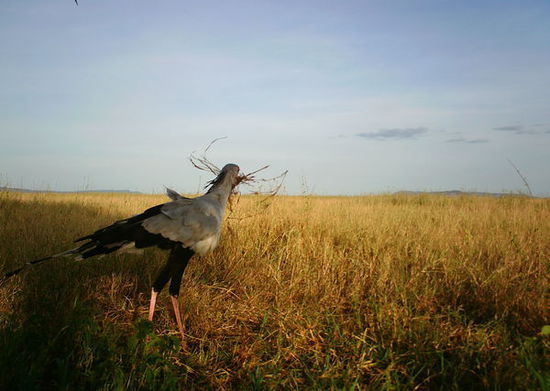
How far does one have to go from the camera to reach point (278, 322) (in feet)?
10.9

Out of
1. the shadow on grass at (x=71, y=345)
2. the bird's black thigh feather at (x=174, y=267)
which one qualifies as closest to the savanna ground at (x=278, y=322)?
the shadow on grass at (x=71, y=345)

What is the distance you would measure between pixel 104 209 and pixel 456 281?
26.9ft

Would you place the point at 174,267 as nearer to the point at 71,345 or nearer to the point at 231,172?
the point at 71,345

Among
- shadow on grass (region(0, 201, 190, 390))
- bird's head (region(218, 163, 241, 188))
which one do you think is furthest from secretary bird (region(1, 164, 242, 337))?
bird's head (region(218, 163, 241, 188))

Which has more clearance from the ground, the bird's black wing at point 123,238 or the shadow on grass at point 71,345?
the bird's black wing at point 123,238

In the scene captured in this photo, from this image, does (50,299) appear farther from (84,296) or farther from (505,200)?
(505,200)

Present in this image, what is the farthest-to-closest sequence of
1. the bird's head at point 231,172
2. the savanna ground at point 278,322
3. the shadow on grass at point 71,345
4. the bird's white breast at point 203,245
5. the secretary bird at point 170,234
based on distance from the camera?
the bird's head at point 231,172, the bird's white breast at point 203,245, the secretary bird at point 170,234, the savanna ground at point 278,322, the shadow on grass at point 71,345

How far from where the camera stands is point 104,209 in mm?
9281

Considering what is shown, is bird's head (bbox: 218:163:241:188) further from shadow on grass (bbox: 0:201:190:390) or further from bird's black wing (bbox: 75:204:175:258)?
shadow on grass (bbox: 0:201:190:390)

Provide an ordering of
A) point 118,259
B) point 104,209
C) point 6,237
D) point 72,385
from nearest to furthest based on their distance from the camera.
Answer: point 72,385 < point 118,259 < point 6,237 < point 104,209

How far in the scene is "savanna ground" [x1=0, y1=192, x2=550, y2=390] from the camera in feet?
8.48

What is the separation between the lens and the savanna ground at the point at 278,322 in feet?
8.48

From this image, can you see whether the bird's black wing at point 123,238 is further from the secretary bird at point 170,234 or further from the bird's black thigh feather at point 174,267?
the bird's black thigh feather at point 174,267

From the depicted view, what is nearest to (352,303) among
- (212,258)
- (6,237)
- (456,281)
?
(456,281)
